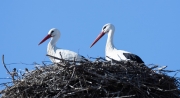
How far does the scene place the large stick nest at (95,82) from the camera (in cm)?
732

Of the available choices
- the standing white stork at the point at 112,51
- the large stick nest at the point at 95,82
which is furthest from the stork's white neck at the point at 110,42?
the large stick nest at the point at 95,82

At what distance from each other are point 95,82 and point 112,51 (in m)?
2.52

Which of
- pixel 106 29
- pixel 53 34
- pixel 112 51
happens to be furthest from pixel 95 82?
pixel 53 34

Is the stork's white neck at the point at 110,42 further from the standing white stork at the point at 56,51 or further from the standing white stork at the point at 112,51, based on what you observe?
the standing white stork at the point at 56,51

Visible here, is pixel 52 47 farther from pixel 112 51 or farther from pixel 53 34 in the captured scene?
pixel 112 51

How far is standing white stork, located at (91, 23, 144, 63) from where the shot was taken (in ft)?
30.7

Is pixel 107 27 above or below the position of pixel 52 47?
above

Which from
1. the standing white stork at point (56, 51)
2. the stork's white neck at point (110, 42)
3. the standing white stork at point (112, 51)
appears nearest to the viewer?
the standing white stork at point (112, 51)

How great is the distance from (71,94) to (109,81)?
0.46 metres

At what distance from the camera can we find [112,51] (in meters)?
9.88

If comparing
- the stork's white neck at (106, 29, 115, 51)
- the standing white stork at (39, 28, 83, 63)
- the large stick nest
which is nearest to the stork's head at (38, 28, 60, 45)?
the standing white stork at (39, 28, 83, 63)

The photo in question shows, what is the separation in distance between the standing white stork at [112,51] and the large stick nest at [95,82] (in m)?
0.94

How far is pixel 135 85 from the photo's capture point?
7367 mm

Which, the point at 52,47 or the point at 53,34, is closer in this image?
the point at 52,47
